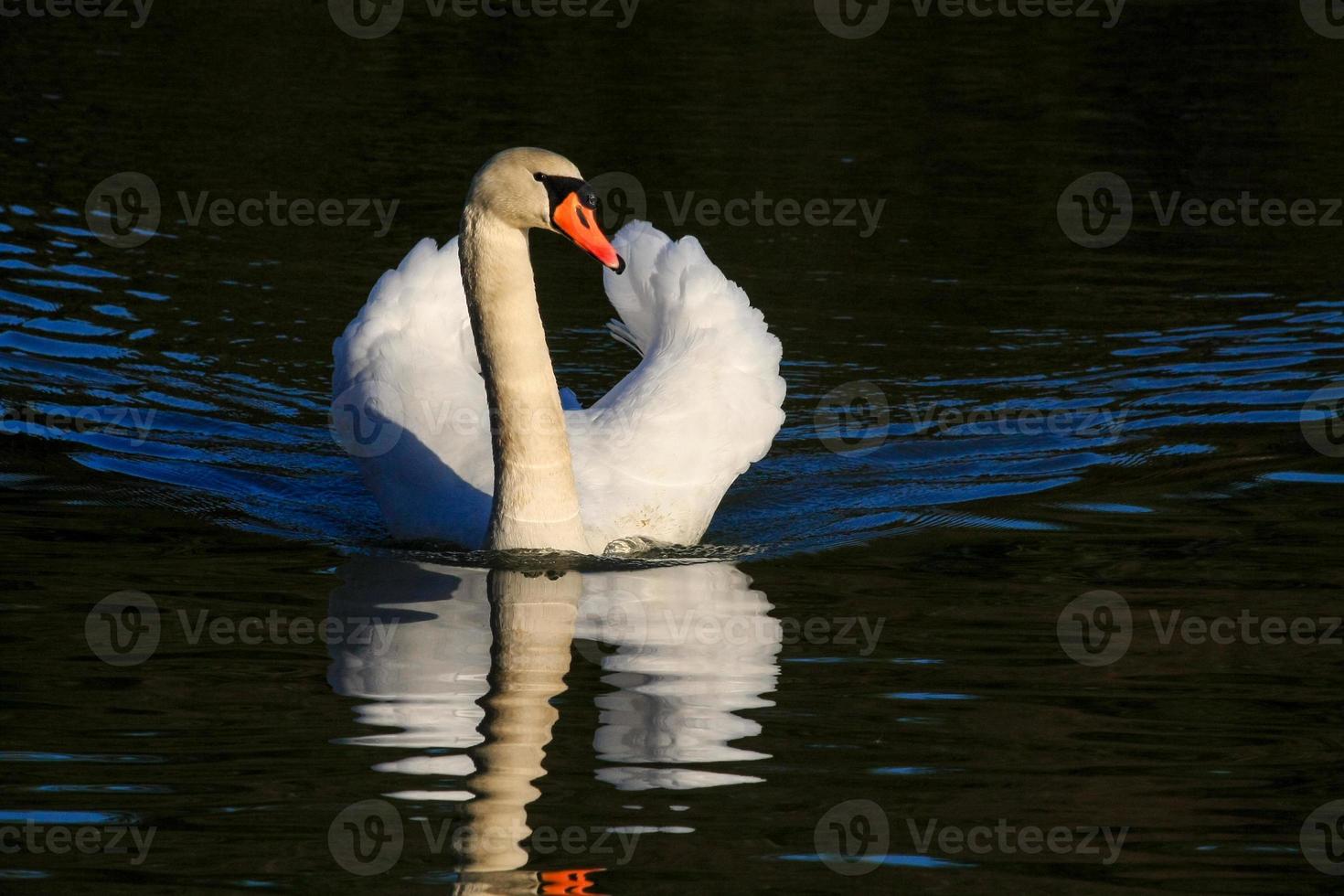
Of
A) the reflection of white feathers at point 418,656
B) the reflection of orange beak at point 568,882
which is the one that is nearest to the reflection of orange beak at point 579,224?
the reflection of white feathers at point 418,656

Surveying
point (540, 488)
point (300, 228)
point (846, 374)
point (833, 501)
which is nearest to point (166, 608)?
point (540, 488)

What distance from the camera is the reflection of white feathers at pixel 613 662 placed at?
633cm

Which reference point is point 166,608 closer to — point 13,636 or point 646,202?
point 13,636

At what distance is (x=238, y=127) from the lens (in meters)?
19.1

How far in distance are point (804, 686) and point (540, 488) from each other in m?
1.62

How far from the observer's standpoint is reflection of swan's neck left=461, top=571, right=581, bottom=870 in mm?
5660

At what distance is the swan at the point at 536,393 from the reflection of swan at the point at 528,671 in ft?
1.03

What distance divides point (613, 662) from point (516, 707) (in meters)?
0.60

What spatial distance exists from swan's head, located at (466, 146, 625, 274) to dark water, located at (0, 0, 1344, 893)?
152cm

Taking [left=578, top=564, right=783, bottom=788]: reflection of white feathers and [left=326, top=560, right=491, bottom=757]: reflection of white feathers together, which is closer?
[left=578, top=564, right=783, bottom=788]: reflection of white feathers

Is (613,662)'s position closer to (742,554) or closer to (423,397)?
(742,554)

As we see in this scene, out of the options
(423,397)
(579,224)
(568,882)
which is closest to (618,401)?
(423,397)

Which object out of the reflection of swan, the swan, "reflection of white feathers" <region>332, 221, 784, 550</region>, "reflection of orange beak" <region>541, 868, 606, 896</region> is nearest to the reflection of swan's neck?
the reflection of swan

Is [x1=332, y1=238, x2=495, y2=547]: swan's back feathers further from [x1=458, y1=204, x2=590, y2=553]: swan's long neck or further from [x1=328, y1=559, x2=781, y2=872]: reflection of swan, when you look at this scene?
[x1=458, y1=204, x2=590, y2=553]: swan's long neck
